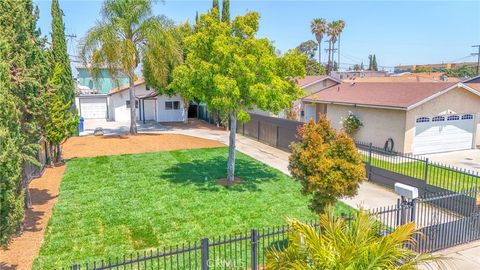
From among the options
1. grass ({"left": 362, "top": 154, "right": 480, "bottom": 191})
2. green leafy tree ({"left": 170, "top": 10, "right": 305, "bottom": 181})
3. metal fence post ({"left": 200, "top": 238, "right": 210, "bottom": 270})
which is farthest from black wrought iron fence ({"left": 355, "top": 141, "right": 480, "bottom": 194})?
metal fence post ({"left": 200, "top": 238, "right": 210, "bottom": 270})

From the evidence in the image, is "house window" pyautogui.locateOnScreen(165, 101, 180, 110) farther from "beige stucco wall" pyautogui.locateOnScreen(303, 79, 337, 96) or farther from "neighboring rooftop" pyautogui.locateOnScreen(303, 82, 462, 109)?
"neighboring rooftop" pyautogui.locateOnScreen(303, 82, 462, 109)

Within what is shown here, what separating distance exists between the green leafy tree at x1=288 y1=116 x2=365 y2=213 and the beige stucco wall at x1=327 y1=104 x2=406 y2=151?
1109 centimetres

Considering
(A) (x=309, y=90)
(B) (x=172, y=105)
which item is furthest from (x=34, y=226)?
(B) (x=172, y=105)

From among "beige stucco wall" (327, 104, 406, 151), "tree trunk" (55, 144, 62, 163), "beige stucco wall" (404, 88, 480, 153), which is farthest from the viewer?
"beige stucco wall" (327, 104, 406, 151)

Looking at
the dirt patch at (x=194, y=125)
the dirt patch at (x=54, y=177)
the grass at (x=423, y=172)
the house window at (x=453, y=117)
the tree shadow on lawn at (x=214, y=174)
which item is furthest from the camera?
the dirt patch at (x=194, y=125)

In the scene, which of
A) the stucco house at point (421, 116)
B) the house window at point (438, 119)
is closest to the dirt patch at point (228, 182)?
the stucco house at point (421, 116)

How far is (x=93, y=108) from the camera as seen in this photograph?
3812 cm

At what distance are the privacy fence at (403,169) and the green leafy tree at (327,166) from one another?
4.13 meters

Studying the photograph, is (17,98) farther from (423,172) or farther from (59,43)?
(423,172)

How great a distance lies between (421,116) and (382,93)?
3162mm

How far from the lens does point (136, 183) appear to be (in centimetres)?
1352

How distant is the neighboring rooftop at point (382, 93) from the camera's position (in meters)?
18.3

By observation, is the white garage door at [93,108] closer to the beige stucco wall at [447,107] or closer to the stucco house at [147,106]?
the stucco house at [147,106]

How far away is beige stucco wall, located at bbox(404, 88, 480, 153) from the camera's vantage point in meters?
18.1
